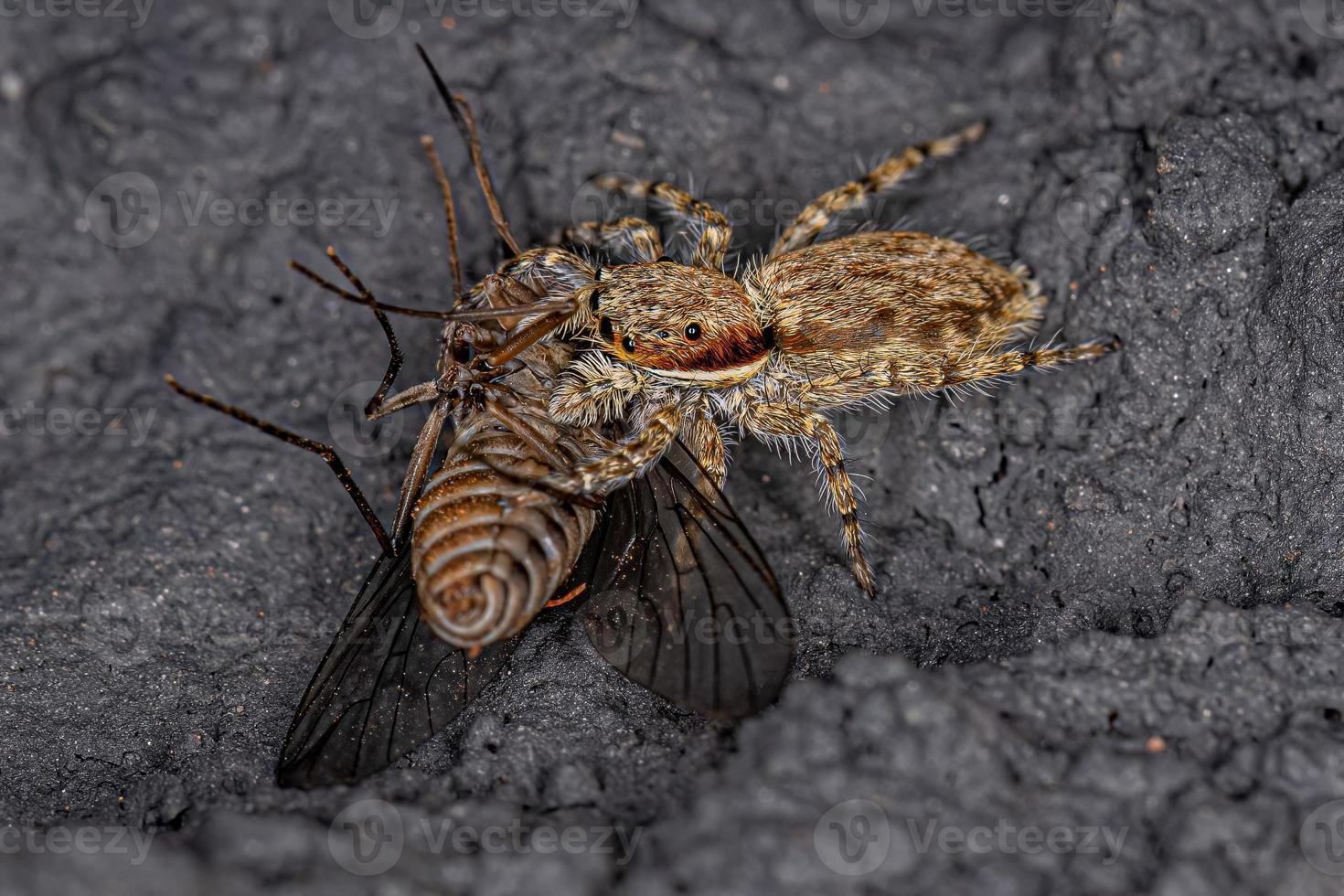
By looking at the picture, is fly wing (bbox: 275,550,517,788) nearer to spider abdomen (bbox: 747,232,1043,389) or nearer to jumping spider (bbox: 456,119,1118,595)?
jumping spider (bbox: 456,119,1118,595)

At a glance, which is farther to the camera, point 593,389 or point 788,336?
point 788,336

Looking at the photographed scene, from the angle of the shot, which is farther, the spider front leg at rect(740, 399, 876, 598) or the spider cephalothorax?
the spider cephalothorax

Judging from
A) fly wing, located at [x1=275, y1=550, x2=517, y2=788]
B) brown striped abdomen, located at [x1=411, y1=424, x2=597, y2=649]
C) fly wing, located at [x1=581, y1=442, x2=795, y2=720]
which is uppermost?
brown striped abdomen, located at [x1=411, y1=424, x2=597, y2=649]

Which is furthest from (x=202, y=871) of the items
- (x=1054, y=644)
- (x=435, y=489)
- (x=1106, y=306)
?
(x=1106, y=306)

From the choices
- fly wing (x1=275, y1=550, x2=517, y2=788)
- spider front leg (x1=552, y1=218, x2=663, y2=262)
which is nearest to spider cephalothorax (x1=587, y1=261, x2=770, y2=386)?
spider front leg (x1=552, y1=218, x2=663, y2=262)

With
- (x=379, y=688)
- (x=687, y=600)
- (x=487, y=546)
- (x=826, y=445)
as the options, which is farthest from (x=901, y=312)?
(x=379, y=688)

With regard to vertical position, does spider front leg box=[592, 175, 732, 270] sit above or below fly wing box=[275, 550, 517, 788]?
above

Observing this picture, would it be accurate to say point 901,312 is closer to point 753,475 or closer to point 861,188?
point 861,188

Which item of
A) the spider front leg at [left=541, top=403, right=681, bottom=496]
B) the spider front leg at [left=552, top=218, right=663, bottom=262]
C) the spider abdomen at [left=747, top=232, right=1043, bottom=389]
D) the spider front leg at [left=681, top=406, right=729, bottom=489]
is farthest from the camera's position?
the spider front leg at [left=552, top=218, right=663, bottom=262]
